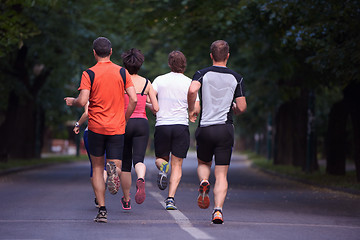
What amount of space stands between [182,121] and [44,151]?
6002 cm

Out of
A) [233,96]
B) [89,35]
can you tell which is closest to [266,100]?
[89,35]

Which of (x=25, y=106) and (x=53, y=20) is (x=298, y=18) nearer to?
(x=53, y=20)

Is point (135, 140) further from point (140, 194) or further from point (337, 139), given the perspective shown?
point (337, 139)

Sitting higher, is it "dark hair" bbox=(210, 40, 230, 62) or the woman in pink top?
"dark hair" bbox=(210, 40, 230, 62)

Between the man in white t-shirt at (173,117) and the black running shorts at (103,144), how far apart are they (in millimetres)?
1312

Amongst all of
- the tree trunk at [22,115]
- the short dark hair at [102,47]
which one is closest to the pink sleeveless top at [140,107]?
the short dark hair at [102,47]

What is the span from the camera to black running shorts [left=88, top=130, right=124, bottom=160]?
9539 mm

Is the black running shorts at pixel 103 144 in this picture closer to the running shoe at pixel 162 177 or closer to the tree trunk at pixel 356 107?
the running shoe at pixel 162 177

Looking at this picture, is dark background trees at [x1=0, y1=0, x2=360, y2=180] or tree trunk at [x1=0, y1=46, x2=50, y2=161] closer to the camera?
dark background trees at [x1=0, y1=0, x2=360, y2=180]

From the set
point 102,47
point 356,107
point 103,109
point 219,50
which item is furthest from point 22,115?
point 219,50

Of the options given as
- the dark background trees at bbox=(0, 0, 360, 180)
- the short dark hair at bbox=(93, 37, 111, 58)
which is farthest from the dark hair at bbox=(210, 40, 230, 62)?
the dark background trees at bbox=(0, 0, 360, 180)

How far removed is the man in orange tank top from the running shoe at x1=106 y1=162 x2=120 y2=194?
179 millimetres

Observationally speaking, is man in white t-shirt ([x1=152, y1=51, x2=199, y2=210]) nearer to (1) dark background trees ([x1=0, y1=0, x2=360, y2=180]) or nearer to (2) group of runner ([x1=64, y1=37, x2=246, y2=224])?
(2) group of runner ([x1=64, y1=37, x2=246, y2=224])

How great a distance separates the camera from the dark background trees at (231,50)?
18188 millimetres
